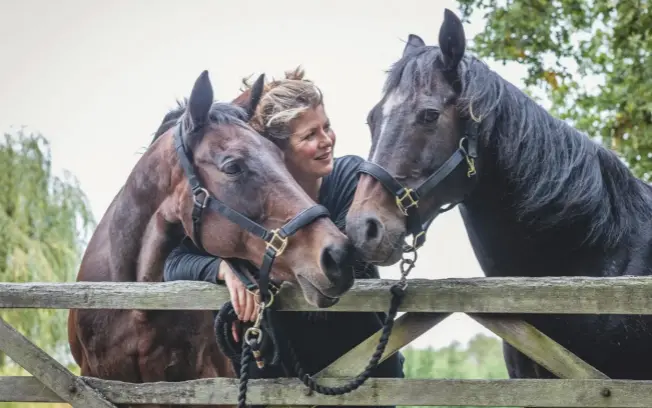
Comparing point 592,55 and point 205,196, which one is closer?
point 205,196

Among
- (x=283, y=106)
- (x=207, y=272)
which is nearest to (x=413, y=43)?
(x=283, y=106)

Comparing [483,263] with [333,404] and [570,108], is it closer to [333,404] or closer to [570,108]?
[333,404]

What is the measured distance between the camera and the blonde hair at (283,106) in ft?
13.0

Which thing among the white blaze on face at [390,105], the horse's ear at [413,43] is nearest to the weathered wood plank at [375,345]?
the white blaze on face at [390,105]

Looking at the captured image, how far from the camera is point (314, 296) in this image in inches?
131

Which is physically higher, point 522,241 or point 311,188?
point 311,188

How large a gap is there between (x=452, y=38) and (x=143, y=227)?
1.59 metres

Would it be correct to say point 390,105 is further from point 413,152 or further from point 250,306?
point 250,306

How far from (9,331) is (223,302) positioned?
97cm

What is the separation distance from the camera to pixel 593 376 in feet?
11.1

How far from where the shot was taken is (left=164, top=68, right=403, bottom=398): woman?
392 cm

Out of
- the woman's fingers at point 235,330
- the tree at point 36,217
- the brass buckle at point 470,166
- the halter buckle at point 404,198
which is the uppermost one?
the tree at point 36,217

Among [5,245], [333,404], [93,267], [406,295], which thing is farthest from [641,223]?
[5,245]

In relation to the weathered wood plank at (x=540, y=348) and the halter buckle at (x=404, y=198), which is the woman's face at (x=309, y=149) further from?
the weathered wood plank at (x=540, y=348)
